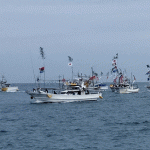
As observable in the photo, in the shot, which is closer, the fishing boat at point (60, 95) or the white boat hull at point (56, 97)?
the fishing boat at point (60, 95)

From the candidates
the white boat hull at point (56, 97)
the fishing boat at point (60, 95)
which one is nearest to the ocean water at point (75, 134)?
the fishing boat at point (60, 95)

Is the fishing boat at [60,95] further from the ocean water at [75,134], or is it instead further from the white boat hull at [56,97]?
the ocean water at [75,134]

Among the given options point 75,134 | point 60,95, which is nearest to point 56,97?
point 60,95

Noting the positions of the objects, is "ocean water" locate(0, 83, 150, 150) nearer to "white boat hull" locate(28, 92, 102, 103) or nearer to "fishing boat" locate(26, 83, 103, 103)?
"fishing boat" locate(26, 83, 103, 103)

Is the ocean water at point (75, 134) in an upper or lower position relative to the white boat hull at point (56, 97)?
lower

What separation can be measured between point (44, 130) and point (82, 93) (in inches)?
1780

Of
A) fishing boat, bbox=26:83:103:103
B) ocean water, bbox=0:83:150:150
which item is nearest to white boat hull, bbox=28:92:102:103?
fishing boat, bbox=26:83:103:103

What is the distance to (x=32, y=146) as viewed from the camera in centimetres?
3484

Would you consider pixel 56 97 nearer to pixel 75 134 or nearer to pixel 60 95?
pixel 60 95

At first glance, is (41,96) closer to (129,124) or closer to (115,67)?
(129,124)

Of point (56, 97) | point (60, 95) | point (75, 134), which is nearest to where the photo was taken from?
point (75, 134)

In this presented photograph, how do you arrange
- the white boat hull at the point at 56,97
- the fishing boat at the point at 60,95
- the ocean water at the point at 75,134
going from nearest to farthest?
the ocean water at the point at 75,134 < the fishing boat at the point at 60,95 < the white boat hull at the point at 56,97

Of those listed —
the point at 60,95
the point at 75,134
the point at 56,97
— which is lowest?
the point at 75,134

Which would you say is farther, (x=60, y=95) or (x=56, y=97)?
A: (x=60, y=95)
